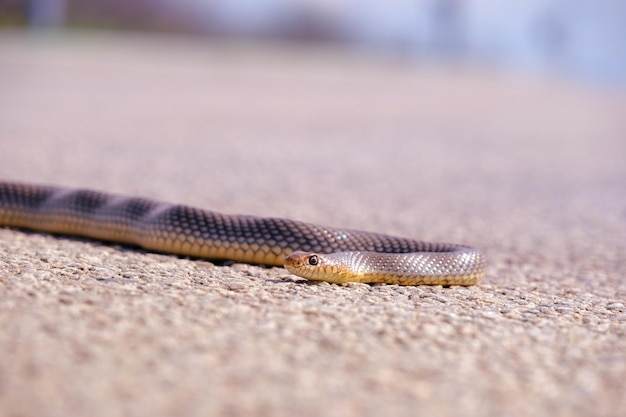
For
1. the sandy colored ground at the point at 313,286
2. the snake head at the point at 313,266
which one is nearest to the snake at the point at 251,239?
the snake head at the point at 313,266

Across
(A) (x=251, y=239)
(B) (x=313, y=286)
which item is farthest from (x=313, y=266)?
(A) (x=251, y=239)

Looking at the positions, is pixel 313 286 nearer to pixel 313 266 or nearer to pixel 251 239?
pixel 313 266

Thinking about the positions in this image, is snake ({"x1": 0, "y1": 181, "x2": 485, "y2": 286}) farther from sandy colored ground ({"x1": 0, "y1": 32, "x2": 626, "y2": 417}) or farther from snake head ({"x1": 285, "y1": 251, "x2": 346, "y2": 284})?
sandy colored ground ({"x1": 0, "y1": 32, "x2": 626, "y2": 417})

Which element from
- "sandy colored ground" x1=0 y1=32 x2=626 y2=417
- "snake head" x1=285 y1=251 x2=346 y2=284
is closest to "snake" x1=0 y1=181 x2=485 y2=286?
"snake head" x1=285 y1=251 x2=346 y2=284

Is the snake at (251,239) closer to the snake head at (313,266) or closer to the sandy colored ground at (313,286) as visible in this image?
the snake head at (313,266)

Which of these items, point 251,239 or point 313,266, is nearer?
point 313,266

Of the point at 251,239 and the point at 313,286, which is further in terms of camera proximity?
the point at 251,239

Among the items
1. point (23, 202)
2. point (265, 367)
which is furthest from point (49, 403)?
point (23, 202)

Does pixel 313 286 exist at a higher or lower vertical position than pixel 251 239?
lower

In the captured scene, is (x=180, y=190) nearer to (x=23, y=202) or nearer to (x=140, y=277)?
(x=23, y=202)
